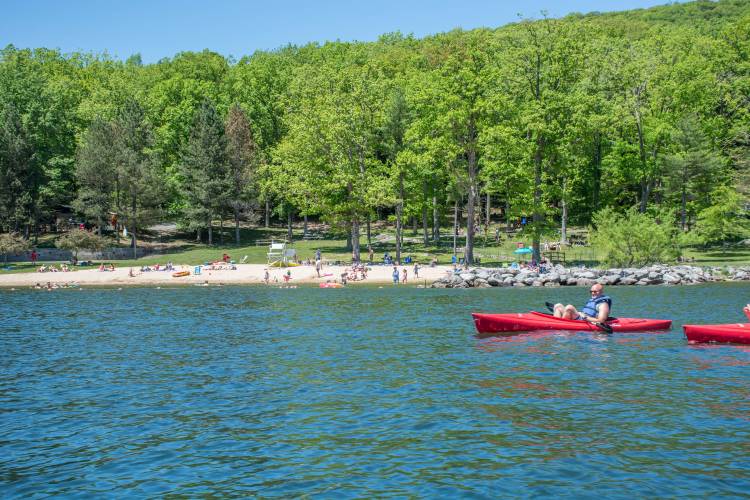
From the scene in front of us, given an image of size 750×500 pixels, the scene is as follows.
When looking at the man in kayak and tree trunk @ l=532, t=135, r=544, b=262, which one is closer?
the man in kayak

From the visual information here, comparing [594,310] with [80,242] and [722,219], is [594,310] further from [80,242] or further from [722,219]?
[80,242]

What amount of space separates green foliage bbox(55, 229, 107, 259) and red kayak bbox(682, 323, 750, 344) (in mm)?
59572

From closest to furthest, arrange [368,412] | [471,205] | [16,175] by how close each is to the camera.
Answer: [368,412] → [471,205] → [16,175]

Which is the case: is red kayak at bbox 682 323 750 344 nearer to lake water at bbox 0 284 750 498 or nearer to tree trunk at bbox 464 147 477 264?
lake water at bbox 0 284 750 498

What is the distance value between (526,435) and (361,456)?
12.8ft

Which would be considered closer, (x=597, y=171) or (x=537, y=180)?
(x=537, y=180)

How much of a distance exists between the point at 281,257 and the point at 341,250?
8361 millimetres

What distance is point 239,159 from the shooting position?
85.9 metres

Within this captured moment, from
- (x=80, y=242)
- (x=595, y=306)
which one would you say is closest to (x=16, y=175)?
(x=80, y=242)

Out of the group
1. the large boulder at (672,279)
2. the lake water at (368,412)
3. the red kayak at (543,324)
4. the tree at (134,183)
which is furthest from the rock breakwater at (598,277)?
the tree at (134,183)

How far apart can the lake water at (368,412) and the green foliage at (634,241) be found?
23.9 meters

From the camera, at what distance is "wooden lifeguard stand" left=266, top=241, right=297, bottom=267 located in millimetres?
66312

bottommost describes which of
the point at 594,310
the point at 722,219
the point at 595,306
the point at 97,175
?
the point at 594,310

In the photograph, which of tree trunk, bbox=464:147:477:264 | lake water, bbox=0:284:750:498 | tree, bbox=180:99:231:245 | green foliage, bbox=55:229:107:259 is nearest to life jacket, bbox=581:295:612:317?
lake water, bbox=0:284:750:498
